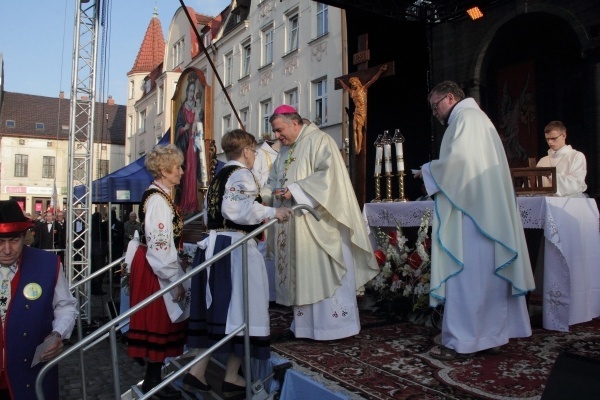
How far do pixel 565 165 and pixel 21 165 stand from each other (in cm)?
4672

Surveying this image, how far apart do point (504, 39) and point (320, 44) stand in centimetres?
727

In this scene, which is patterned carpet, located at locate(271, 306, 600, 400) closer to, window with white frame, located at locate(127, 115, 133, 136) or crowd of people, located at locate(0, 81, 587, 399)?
crowd of people, located at locate(0, 81, 587, 399)

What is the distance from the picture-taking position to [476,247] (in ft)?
11.5

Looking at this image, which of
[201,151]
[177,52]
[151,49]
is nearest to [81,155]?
[201,151]

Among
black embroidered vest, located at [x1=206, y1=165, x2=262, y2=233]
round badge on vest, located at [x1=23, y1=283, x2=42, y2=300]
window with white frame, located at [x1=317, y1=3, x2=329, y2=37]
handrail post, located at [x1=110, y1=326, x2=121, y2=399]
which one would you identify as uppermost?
window with white frame, located at [x1=317, y1=3, x2=329, y2=37]

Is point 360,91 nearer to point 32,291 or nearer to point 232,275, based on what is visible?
point 232,275

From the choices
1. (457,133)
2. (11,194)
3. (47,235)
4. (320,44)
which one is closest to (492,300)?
(457,133)

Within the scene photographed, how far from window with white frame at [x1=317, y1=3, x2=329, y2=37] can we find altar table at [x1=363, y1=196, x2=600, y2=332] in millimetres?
12315

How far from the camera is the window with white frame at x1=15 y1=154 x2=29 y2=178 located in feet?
144

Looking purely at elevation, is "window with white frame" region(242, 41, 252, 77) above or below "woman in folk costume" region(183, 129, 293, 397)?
above

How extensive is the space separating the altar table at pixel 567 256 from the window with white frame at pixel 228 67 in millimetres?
19141

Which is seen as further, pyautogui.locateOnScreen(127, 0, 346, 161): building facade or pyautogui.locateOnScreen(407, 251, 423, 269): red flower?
pyautogui.locateOnScreen(127, 0, 346, 161): building facade

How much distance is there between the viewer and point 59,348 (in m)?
2.61

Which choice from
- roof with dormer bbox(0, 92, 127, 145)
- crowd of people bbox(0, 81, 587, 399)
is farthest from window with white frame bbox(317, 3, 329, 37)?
roof with dormer bbox(0, 92, 127, 145)
